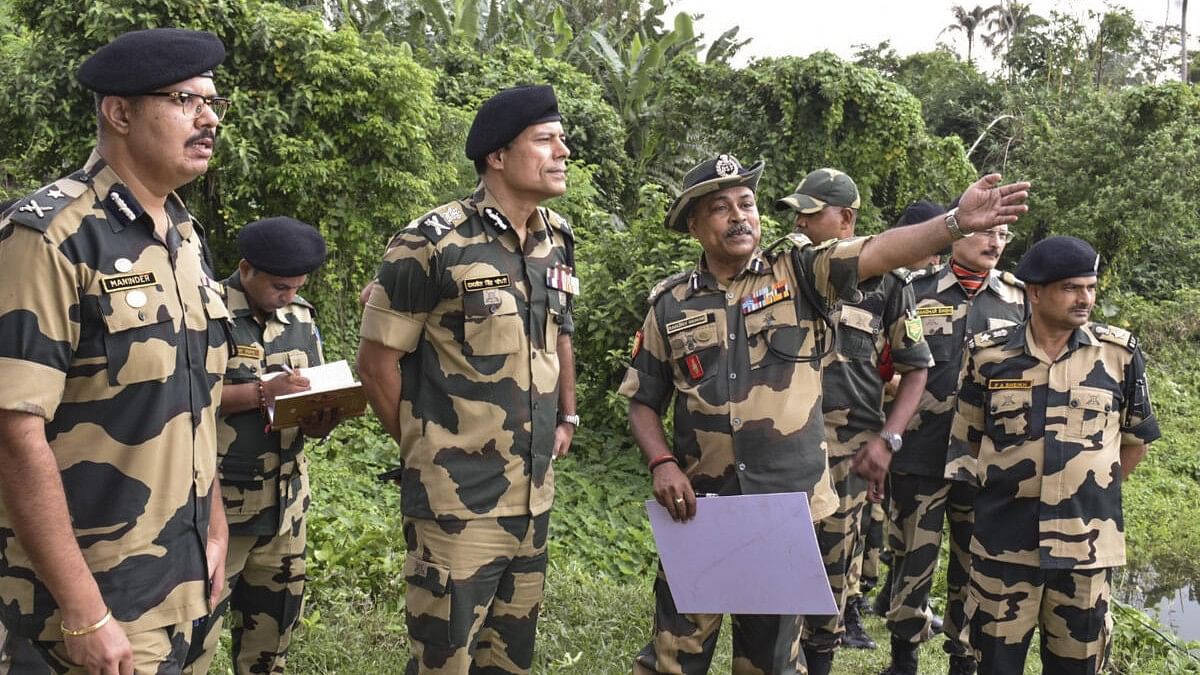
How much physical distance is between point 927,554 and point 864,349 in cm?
109

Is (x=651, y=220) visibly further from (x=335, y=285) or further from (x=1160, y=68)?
(x=1160, y=68)

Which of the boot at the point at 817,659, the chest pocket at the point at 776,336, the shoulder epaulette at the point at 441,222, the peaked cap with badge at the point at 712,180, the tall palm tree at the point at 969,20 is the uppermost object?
the tall palm tree at the point at 969,20

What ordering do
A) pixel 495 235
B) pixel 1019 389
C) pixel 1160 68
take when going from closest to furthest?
1. pixel 495 235
2. pixel 1019 389
3. pixel 1160 68

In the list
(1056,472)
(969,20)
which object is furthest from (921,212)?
(969,20)

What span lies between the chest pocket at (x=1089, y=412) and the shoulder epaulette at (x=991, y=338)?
0.40 m

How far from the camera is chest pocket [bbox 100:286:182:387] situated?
202 cm

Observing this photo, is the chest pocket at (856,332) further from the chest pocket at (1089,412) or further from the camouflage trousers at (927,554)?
the chest pocket at (1089,412)

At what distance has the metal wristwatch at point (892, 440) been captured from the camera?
3932mm

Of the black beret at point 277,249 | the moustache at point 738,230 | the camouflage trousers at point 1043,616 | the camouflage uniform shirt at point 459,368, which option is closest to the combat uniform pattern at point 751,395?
the moustache at point 738,230

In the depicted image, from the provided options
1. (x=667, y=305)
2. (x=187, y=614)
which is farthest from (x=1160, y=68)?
(x=187, y=614)

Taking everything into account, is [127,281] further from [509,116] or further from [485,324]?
[509,116]

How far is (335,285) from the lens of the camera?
8.46 m

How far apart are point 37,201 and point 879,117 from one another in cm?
1268

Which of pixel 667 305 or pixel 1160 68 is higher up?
pixel 1160 68
